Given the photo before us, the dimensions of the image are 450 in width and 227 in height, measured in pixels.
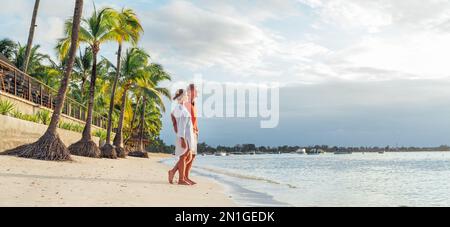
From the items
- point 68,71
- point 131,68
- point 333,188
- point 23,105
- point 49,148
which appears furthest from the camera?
point 131,68

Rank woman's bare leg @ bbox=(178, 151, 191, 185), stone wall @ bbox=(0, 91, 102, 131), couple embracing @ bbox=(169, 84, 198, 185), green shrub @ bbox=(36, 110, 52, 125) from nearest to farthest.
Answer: couple embracing @ bbox=(169, 84, 198, 185)
woman's bare leg @ bbox=(178, 151, 191, 185)
stone wall @ bbox=(0, 91, 102, 131)
green shrub @ bbox=(36, 110, 52, 125)

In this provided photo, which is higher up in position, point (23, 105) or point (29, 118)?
point (23, 105)

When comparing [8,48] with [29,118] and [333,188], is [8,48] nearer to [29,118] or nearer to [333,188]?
[29,118]

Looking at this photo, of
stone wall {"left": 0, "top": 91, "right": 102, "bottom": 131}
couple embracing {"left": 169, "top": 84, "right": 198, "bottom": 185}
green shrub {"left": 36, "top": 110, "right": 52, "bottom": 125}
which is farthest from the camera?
green shrub {"left": 36, "top": 110, "right": 52, "bottom": 125}

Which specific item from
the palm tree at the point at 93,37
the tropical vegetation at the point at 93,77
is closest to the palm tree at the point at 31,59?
the tropical vegetation at the point at 93,77

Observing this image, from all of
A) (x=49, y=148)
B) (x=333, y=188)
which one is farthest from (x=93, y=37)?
(x=333, y=188)

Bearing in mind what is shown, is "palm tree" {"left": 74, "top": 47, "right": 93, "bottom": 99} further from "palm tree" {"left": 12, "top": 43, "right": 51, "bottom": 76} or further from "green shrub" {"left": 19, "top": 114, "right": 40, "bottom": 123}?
"green shrub" {"left": 19, "top": 114, "right": 40, "bottom": 123}

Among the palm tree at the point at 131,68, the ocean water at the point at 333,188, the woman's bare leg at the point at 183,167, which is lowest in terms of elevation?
the ocean water at the point at 333,188

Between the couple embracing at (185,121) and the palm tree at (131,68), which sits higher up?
the palm tree at (131,68)

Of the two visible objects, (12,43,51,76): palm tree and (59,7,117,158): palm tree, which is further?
(12,43,51,76): palm tree

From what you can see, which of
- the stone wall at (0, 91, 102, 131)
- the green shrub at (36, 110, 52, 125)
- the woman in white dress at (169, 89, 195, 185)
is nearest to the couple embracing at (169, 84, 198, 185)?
the woman in white dress at (169, 89, 195, 185)

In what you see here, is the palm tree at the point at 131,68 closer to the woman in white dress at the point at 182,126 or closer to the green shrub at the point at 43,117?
the green shrub at the point at 43,117
